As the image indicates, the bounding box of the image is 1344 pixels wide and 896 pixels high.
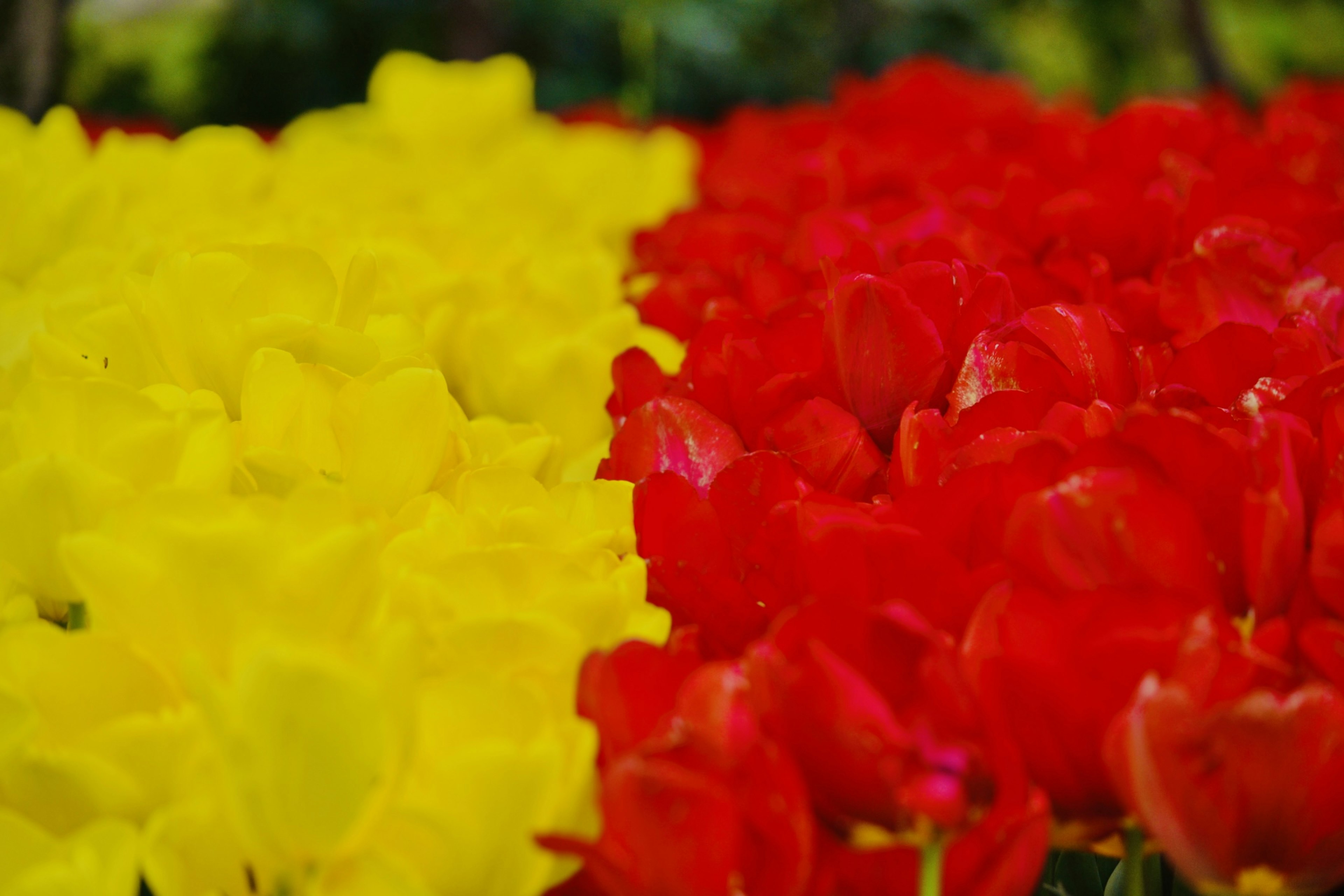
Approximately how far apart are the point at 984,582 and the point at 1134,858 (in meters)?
0.15

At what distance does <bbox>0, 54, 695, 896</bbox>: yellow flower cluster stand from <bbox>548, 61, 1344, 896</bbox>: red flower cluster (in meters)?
0.06

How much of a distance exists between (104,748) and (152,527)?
0.11 m

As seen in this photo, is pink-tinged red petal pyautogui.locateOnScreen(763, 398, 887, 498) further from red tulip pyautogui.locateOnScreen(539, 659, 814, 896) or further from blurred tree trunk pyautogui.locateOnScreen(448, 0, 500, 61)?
blurred tree trunk pyautogui.locateOnScreen(448, 0, 500, 61)

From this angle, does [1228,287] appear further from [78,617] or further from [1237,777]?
[78,617]

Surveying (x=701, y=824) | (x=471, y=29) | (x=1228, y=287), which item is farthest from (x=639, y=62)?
(x=701, y=824)

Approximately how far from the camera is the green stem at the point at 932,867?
1.97 feet

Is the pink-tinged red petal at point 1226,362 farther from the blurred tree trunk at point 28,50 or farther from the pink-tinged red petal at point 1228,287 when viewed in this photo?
the blurred tree trunk at point 28,50

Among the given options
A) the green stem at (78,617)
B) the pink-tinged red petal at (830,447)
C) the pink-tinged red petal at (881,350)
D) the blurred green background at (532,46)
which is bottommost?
the blurred green background at (532,46)

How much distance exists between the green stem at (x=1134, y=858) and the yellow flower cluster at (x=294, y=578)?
0.26 metres

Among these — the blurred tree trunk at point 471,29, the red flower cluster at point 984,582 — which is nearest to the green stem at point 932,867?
the red flower cluster at point 984,582

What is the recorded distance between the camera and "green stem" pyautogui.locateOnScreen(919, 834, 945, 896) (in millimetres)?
599

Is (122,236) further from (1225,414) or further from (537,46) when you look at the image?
(537,46)

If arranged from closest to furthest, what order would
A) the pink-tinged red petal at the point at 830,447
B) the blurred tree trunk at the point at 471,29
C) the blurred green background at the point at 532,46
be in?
the pink-tinged red petal at the point at 830,447, the blurred tree trunk at the point at 471,29, the blurred green background at the point at 532,46

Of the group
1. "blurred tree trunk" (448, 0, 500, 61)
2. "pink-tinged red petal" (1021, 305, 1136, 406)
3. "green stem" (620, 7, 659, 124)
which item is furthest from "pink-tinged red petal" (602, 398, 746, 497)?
"blurred tree trunk" (448, 0, 500, 61)
